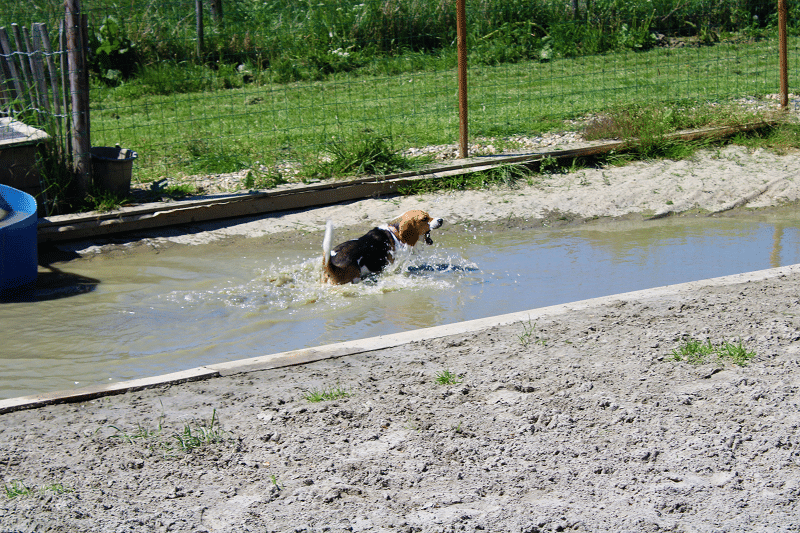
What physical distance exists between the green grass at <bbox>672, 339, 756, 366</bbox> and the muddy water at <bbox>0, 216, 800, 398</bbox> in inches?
61.1

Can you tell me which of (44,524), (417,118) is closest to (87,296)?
(44,524)

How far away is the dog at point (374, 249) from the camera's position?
19.3 feet

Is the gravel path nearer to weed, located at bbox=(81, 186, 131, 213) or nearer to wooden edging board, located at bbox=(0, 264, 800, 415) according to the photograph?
wooden edging board, located at bbox=(0, 264, 800, 415)

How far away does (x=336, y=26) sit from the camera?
1416cm

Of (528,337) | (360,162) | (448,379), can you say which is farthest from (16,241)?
(528,337)

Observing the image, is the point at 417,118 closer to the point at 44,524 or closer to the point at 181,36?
the point at 181,36

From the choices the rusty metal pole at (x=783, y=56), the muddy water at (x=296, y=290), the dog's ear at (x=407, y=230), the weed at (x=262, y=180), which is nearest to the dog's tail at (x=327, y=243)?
the muddy water at (x=296, y=290)

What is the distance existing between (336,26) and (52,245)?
8.59 metres

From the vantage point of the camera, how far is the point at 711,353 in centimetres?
394

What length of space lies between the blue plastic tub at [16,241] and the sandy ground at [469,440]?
8.09ft

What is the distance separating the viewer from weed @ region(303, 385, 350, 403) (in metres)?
3.64

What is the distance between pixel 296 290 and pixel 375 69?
779 centimetres

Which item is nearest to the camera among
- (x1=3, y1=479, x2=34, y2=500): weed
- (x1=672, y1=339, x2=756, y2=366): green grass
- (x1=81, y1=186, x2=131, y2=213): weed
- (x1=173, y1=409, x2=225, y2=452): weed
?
(x1=3, y1=479, x2=34, y2=500): weed

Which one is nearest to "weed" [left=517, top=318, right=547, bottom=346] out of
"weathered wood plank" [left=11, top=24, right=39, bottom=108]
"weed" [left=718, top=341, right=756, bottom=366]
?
"weed" [left=718, top=341, right=756, bottom=366]
